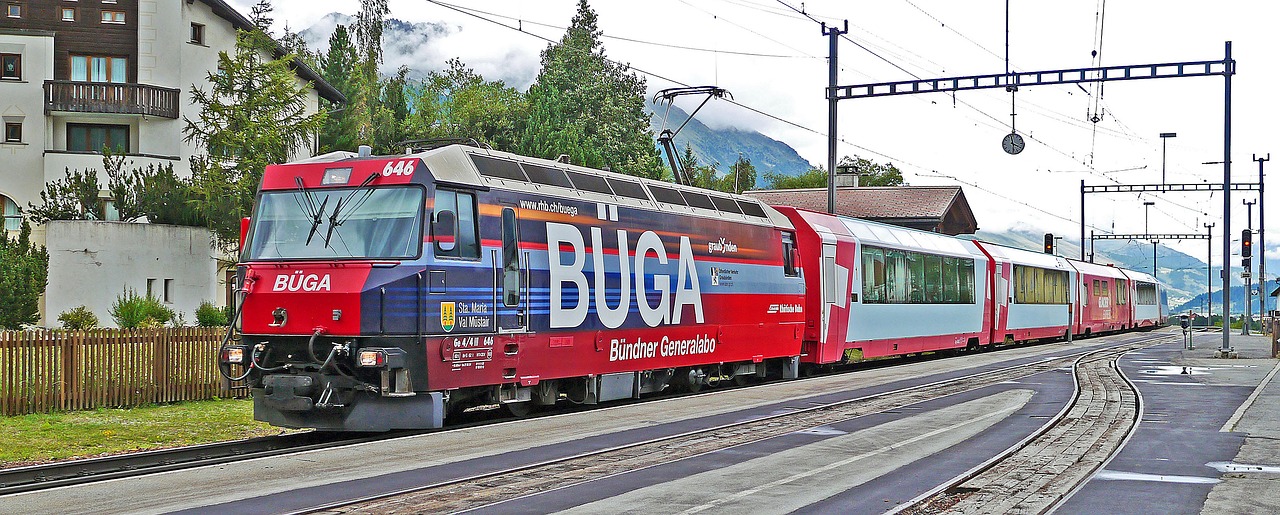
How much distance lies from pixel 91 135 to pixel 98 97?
2.00 m

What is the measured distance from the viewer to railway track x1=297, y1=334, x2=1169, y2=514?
10.0 meters

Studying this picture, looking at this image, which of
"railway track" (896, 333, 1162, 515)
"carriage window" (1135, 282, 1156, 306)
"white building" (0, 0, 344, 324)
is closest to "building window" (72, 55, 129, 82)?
"white building" (0, 0, 344, 324)

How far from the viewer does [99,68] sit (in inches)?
1768

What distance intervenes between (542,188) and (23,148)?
3456 centimetres

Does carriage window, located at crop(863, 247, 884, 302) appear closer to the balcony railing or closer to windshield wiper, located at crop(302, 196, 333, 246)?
windshield wiper, located at crop(302, 196, 333, 246)

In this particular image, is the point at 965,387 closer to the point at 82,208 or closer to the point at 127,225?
the point at 127,225

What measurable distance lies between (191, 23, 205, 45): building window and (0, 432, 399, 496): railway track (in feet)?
116

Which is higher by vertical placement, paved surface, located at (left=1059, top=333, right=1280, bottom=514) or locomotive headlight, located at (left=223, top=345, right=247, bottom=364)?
locomotive headlight, located at (left=223, top=345, right=247, bottom=364)

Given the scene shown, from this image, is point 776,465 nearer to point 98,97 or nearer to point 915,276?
point 915,276

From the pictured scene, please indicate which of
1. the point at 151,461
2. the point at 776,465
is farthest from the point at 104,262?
the point at 776,465

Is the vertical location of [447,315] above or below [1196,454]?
above

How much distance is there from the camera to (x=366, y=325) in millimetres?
14086

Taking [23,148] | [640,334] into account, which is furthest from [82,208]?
[640,334]

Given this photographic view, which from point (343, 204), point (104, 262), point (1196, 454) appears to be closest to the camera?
point (1196, 454)
